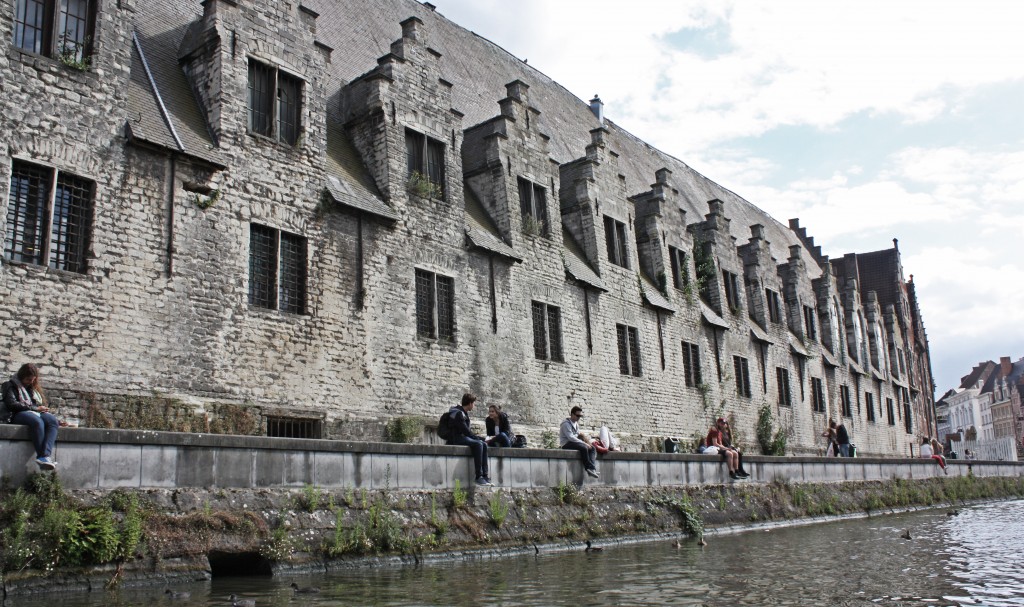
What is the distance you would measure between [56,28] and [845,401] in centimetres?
3712

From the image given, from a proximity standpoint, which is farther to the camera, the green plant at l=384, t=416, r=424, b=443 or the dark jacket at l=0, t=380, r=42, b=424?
the green plant at l=384, t=416, r=424, b=443

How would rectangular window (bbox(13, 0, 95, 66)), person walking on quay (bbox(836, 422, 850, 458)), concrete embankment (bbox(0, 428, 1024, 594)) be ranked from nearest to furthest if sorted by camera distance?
concrete embankment (bbox(0, 428, 1024, 594)), rectangular window (bbox(13, 0, 95, 66)), person walking on quay (bbox(836, 422, 850, 458))

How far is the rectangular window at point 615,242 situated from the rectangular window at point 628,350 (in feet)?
6.97

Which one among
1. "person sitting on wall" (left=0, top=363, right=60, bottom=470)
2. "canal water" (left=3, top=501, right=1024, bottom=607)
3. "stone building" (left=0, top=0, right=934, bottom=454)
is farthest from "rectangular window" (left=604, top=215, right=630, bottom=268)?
"person sitting on wall" (left=0, top=363, right=60, bottom=470)

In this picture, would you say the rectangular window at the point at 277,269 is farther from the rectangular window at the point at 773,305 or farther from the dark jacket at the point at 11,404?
the rectangular window at the point at 773,305

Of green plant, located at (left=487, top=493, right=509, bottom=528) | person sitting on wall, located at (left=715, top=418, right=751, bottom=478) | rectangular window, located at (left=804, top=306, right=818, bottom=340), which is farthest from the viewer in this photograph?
rectangular window, located at (left=804, top=306, right=818, bottom=340)

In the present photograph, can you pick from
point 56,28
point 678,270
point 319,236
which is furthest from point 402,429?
point 678,270

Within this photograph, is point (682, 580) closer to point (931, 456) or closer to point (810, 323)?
point (931, 456)

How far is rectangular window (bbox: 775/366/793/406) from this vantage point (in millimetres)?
35500

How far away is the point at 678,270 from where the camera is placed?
3055cm

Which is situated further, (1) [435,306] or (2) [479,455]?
(1) [435,306]

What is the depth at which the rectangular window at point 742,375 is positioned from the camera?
32.2 metres

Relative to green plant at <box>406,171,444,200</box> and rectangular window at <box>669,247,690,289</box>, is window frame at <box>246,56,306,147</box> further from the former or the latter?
rectangular window at <box>669,247,690,289</box>

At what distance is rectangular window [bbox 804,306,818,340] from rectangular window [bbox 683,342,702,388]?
1300cm
